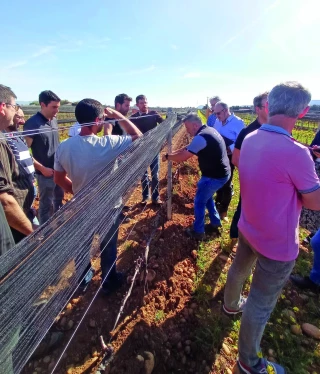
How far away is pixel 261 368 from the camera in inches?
65.4

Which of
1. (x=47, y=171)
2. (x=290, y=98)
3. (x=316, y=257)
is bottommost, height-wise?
(x=316, y=257)

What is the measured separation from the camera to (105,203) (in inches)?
53.7

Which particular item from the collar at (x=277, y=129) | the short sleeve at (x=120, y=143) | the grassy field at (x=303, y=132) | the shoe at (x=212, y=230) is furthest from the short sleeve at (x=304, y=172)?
the grassy field at (x=303, y=132)

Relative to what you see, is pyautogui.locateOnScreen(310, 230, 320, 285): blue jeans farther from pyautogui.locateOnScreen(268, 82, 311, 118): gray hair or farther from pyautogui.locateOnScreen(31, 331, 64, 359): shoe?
pyautogui.locateOnScreen(31, 331, 64, 359): shoe

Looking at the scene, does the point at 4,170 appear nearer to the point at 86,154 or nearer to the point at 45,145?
the point at 86,154

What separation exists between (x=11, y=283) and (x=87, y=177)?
1.23 meters

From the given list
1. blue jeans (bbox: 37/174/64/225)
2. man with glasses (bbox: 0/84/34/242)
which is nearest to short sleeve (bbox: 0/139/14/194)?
man with glasses (bbox: 0/84/34/242)

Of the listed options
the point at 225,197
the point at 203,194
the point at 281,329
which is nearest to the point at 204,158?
the point at 203,194

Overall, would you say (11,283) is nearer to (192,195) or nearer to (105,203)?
(105,203)

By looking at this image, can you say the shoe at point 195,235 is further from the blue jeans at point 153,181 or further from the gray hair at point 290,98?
the gray hair at point 290,98

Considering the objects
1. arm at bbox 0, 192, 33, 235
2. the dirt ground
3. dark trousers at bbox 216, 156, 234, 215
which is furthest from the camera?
dark trousers at bbox 216, 156, 234, 215

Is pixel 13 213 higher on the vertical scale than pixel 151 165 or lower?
higher

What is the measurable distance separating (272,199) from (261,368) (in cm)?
121

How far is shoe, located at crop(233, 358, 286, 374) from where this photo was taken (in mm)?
1650
